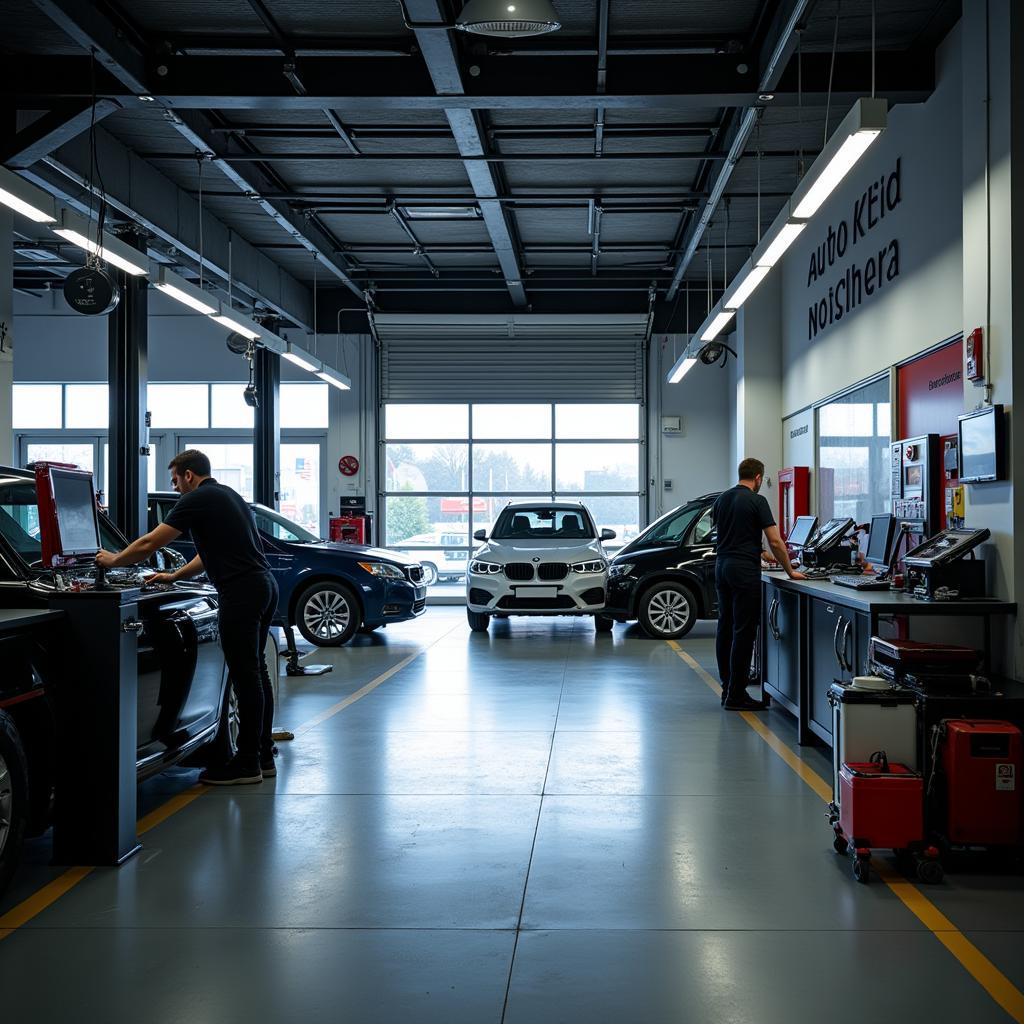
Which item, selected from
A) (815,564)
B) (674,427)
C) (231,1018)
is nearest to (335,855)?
(231,1018)

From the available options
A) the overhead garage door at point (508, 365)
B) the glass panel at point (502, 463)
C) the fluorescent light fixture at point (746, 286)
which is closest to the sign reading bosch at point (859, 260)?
the fluorescent light fixture at point (746, 286)

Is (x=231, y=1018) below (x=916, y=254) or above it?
below

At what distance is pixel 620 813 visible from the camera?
5.22 m

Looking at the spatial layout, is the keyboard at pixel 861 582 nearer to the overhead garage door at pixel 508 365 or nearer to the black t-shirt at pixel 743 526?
the black t-shirt at pixel 743 526

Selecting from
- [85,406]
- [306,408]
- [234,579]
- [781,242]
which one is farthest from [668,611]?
[85,406]

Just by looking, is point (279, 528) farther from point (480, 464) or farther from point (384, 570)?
point (480, 464)

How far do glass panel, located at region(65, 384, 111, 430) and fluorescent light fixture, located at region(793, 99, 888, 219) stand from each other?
51.5ft

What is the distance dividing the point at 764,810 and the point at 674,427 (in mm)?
14337

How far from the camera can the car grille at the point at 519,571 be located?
12797 millimetres

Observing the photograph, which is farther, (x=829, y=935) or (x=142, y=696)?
(x=142, y=696)

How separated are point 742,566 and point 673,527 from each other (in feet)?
16.5

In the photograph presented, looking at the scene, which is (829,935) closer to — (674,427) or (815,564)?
(815,564)

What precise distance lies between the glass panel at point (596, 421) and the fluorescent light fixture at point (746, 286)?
8.36 m

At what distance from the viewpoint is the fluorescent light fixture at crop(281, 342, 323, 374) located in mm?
14604
